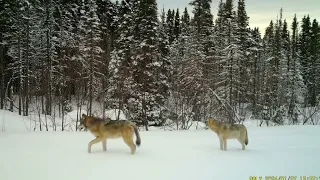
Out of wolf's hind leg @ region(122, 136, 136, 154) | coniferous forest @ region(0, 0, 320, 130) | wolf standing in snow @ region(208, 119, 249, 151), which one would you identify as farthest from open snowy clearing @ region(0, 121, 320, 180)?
coniferous forest @ region(0, 0, 320, 130)

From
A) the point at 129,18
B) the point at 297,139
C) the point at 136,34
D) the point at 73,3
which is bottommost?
the point at 297,139

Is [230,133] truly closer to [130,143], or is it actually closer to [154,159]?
[154,159]

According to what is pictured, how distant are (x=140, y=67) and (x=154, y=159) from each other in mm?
21692

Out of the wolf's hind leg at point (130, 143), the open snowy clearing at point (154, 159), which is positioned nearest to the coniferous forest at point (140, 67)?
the open snowy clearing at point (154, 159)

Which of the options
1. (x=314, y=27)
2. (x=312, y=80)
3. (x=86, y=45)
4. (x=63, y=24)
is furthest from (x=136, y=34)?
(x=314, y=27)

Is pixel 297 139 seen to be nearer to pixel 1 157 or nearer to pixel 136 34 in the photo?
pixel 1 157

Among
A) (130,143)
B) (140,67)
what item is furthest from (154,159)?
(140,67)

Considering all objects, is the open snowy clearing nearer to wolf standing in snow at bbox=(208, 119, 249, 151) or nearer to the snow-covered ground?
the snow-covered ground

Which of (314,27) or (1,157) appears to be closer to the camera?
(1,157)

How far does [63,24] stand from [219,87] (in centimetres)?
2357

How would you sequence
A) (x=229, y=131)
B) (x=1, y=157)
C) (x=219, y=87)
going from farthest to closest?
(x=219, y=87), (x=229, y=131), (x=1, y=157)

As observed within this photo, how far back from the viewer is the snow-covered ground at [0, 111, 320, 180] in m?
5.67

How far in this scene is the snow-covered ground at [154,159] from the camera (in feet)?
18.6

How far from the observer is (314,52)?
59.5 meters
